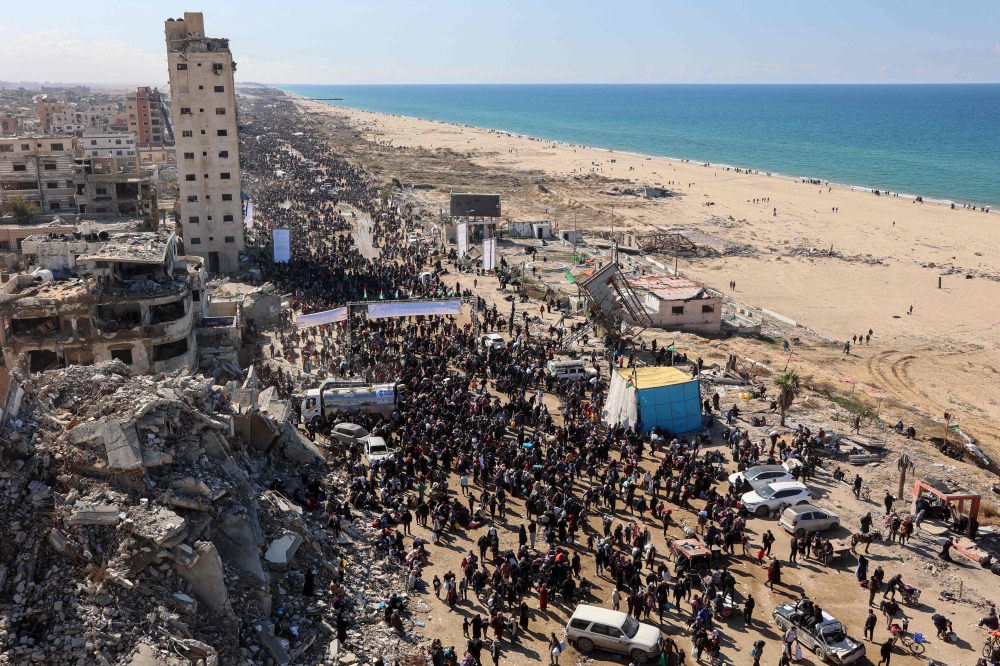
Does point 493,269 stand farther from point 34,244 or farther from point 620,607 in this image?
point 620,607

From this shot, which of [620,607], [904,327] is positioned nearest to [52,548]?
[620,607]

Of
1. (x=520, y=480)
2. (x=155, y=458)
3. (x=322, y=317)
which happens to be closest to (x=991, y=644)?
(x=520, y=480)

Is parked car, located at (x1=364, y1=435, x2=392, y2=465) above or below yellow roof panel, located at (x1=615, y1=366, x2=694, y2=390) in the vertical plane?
below

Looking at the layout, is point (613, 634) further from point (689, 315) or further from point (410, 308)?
point (689, 315)

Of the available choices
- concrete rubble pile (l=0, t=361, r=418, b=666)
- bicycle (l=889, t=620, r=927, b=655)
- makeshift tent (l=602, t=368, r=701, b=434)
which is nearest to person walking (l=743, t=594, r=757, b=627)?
bicycle (l=889, t=620, r=927, b=655)

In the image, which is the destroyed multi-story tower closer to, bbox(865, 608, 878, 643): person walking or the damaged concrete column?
the damaged concrete column

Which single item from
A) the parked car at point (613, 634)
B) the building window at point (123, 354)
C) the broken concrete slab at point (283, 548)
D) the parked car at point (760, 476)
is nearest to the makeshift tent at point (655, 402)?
the parked car at point (760, 476)
